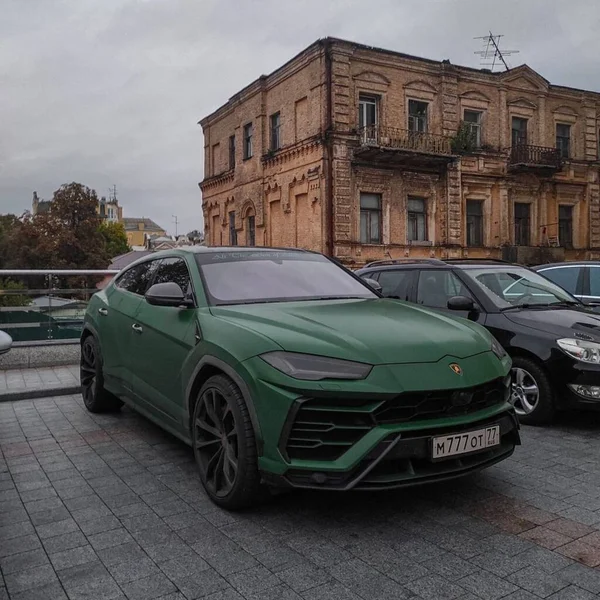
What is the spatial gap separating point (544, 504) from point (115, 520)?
256cm

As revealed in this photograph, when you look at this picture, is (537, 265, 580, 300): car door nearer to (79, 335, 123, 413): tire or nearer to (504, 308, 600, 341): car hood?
Answer: (504, 308, 600, 341): car hood

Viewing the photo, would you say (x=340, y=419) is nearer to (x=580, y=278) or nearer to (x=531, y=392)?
(x=531, y=392)

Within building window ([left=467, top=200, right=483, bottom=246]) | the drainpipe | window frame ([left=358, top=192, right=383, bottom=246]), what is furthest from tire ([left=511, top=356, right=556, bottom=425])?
building window ([left=467, top=200, right=483, bottom=246])

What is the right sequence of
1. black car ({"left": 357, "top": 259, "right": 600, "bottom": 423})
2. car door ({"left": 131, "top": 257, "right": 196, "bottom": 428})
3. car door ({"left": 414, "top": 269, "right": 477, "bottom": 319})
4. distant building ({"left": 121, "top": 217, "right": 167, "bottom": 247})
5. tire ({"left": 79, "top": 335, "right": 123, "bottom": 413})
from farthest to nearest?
distant building ({"left": 121, "top": 217, "right": 167, "bottom": 247})
car door ({"left": 414, "top": 269, "right": 477, "bottom": 319})
tire ({"left": 79, "top": 335, "right": 123, "bottom": 413})
black car ({"left": 357, "top": 259, "right": 600, "bottom": 423})
car door ({"left": 131, "top": 257, "right": 196, "bottom": 428})

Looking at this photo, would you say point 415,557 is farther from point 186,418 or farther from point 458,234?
point 458,234

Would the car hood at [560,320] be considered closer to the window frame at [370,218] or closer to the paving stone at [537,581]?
the paving stone at [537,581]

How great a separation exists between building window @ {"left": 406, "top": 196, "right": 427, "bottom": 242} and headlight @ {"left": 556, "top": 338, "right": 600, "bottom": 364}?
20697mm

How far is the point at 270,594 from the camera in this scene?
8.68 ft

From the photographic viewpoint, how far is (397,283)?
731cm

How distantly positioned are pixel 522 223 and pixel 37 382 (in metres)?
25.7

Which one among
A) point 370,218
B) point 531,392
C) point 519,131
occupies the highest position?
point 519,131

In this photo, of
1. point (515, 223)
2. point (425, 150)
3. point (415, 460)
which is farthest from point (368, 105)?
point (415, 460)

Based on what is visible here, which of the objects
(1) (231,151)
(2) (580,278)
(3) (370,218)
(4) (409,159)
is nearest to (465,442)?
(2) (580,278)

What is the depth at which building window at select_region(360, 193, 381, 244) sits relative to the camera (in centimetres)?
2480
